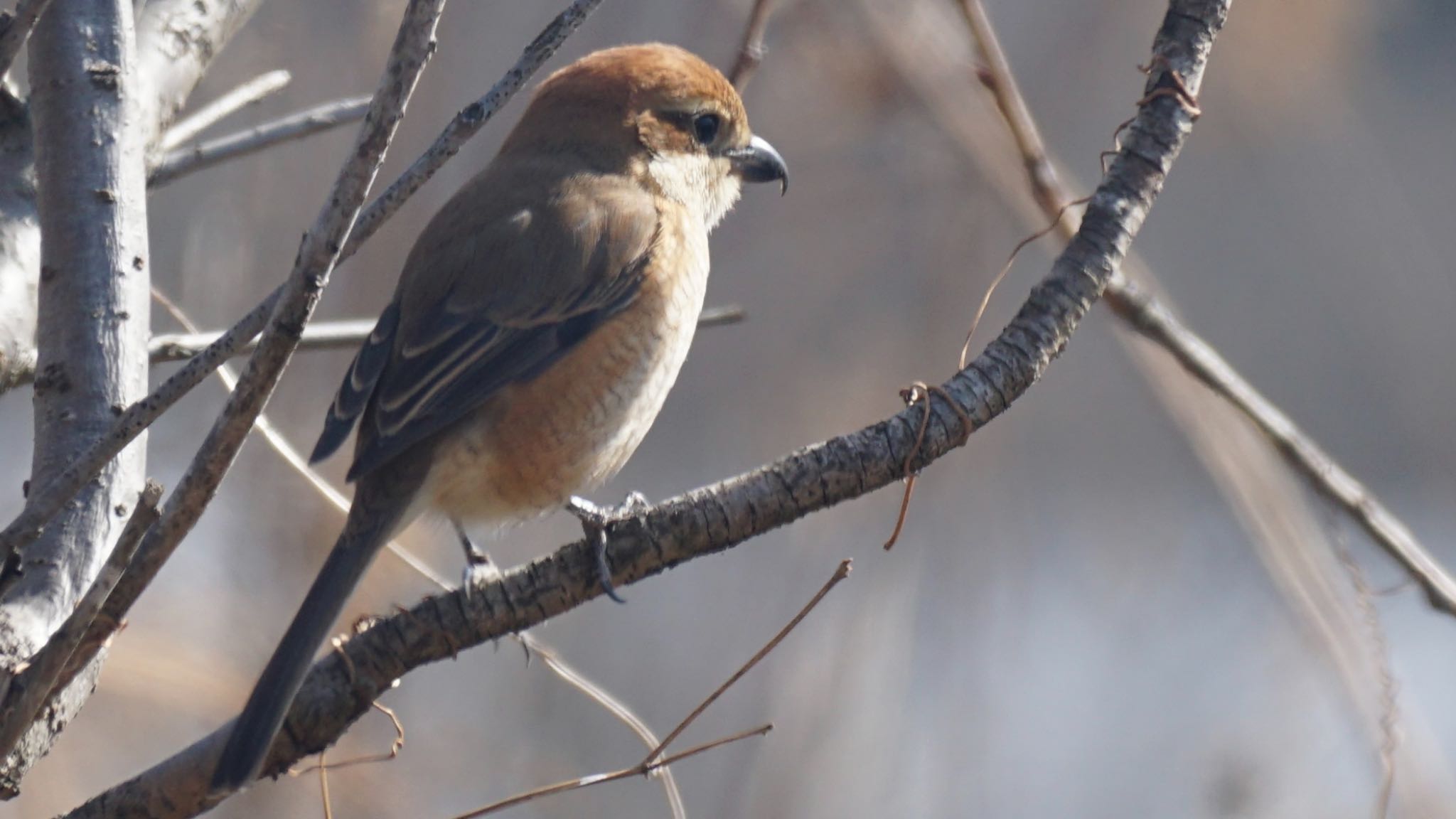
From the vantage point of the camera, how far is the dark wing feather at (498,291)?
249 centimetres

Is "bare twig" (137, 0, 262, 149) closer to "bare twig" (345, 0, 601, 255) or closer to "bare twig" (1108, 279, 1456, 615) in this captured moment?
"bare twig" (345, 0, 601, 255)

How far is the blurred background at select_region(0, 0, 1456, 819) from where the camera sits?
11.5ft

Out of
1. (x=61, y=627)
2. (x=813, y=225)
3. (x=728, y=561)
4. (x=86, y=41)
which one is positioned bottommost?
(x=728, y=561)

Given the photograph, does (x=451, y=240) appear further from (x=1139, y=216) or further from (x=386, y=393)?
(x=1139, y=216)

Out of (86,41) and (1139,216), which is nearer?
(1139,216)

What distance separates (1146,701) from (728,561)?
151cm

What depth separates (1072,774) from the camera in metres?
4.63

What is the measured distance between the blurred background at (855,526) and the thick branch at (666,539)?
102 cm

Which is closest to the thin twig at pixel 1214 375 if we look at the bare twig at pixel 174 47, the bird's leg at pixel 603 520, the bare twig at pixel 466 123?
the bird's leg at pixel 603 520

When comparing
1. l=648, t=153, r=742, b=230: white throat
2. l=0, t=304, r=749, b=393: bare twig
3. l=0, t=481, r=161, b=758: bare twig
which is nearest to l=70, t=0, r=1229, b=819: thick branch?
l=0, t=481, r=161, b=758: bare twig

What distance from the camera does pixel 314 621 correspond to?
1979 mm

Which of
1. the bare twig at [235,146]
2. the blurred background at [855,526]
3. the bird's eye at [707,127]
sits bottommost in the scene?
the blurred background at [855,526]

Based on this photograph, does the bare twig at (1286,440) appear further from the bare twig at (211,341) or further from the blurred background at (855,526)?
the bare twig at (211,341)

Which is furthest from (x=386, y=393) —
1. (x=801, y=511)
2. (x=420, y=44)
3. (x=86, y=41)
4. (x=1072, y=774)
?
(x=1072, y=774)
